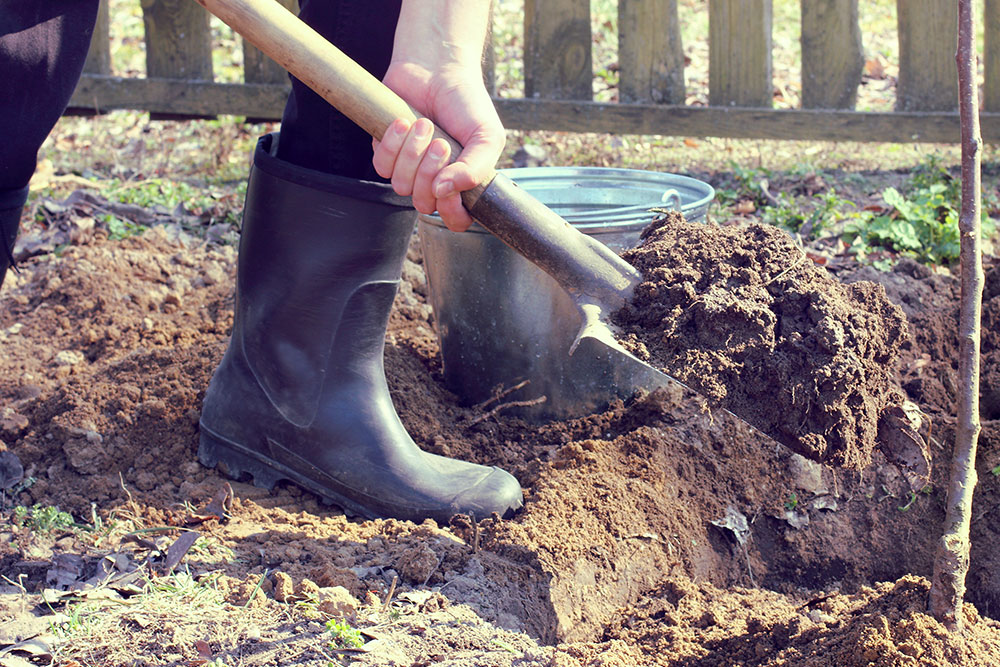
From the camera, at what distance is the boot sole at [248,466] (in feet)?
7.04

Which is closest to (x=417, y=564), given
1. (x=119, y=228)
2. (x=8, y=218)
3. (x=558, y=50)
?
(x=8, y=218)

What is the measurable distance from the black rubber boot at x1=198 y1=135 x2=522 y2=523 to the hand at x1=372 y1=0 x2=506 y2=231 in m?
0.29

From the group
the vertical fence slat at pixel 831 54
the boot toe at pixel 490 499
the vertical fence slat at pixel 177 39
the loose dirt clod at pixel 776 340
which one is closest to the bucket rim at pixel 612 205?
the loose dirt clod at pixel 776 340

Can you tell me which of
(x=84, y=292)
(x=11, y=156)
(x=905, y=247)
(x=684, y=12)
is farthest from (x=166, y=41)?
(x=684, y=12)

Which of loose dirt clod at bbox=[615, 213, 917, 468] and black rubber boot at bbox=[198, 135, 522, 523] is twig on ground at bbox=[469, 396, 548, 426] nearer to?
black rubber boot at bbox=[198, 135, 522, 523]

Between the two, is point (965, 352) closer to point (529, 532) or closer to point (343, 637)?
point (529, 532)

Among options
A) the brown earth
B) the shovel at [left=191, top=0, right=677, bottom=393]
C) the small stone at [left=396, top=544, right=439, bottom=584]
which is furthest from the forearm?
Result: the small stone at [left=396, top=544, right=439, bottom=584]

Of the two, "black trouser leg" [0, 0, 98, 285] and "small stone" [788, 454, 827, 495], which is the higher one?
"black trouser leg" [0, 0, 98, 285]

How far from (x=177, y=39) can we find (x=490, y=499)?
329cm

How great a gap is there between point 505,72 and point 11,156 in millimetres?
4290

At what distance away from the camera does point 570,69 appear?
14.0ft

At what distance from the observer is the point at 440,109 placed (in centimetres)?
171

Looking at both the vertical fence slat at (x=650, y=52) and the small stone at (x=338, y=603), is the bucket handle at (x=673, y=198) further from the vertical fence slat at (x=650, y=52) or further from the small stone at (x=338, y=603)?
the vertical fence slat at (x=650, y=52)

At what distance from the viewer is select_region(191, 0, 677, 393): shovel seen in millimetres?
1594
